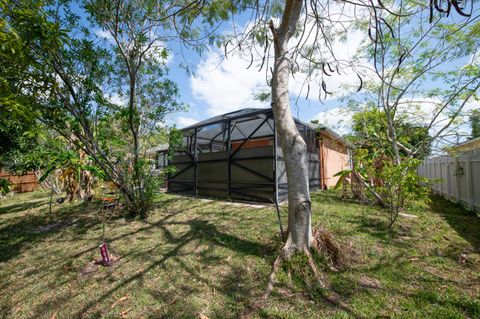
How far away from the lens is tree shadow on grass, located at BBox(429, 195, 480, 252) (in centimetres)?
339

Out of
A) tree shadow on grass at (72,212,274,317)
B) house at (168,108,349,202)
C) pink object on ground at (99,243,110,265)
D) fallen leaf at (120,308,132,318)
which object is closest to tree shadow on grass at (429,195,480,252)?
house at (168,108,349,202)

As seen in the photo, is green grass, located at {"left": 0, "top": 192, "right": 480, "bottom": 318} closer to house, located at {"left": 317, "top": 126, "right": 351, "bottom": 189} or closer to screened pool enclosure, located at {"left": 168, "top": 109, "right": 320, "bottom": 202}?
screened pool enclosure, located at {"left": 168, "top": 109, "right": 320, "bottom": 202}

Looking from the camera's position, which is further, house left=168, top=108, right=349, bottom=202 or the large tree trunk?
house left=168, top=108, right=349, bottom=202

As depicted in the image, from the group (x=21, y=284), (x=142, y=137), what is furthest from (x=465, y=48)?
(x=21, y=284)

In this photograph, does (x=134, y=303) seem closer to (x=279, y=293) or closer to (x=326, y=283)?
(x=279, y=293)

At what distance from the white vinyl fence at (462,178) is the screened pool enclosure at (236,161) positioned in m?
3.73

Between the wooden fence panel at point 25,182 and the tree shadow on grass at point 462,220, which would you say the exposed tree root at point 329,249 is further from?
the wooden fence panel at point 25,182

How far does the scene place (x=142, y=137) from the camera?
6023mm

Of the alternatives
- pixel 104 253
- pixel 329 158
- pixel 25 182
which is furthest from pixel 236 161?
pixel 25 182

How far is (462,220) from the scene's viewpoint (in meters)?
4.36

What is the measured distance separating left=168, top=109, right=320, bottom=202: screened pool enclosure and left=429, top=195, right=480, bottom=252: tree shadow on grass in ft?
12.1

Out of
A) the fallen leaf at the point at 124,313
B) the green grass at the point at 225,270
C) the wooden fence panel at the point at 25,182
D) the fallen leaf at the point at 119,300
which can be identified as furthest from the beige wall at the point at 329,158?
the wooden fence panel at the point at 25,182

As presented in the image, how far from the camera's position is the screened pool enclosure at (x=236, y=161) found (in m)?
6.35

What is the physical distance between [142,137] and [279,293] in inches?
215
